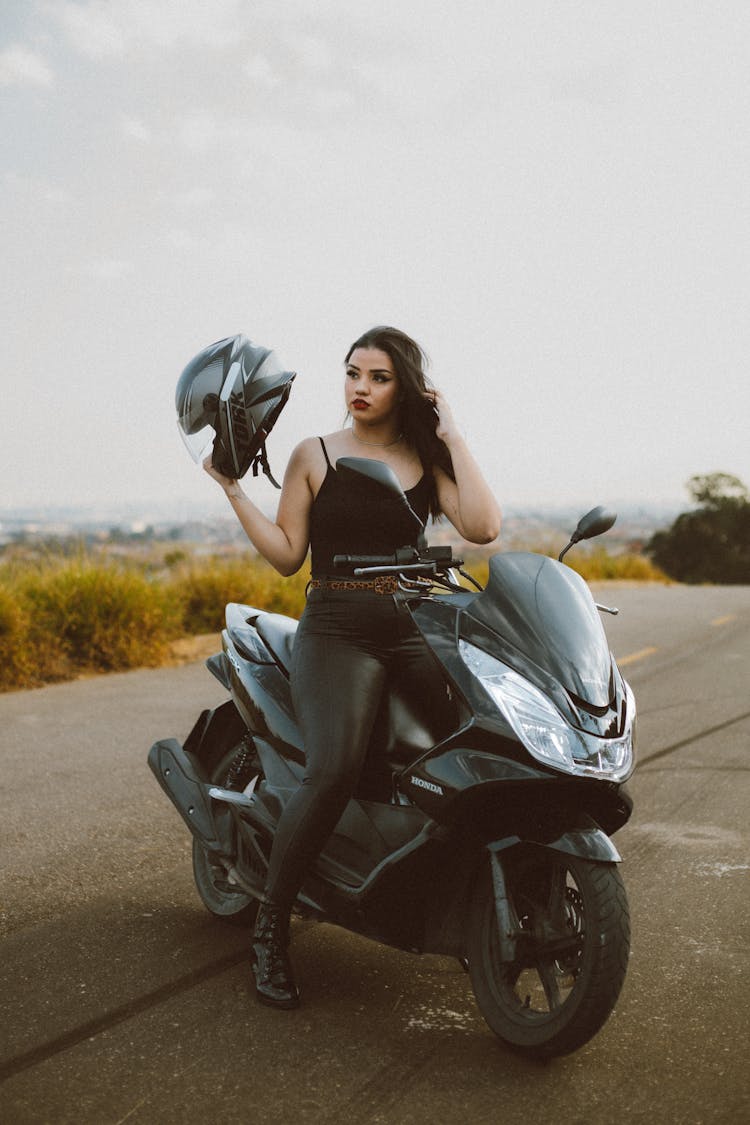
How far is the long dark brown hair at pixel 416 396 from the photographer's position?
4203mm

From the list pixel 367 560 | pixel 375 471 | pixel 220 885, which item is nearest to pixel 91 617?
pixel 220 885

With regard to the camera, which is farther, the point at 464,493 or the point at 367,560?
the point at 464,493

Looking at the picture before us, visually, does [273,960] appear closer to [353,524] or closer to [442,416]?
[353,524]

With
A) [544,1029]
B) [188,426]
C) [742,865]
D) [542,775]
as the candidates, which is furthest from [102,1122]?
[742,865]

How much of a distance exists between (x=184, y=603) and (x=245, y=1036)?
9808 mm

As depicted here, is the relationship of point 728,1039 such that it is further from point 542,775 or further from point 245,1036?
point 245,1036

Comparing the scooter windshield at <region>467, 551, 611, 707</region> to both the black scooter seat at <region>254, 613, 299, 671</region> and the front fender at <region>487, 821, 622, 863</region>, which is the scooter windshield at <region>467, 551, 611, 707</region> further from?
the black scooter seat at <region>254, 613, 299, 671</region>

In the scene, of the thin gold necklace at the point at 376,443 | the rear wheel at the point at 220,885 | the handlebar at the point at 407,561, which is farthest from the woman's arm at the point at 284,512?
the rear wheel at the point at 220,885

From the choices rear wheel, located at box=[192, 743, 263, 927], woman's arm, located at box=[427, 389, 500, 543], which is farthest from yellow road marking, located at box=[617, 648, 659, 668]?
woman's arm, located at box=[427, 389, 500, 543]

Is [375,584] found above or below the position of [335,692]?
above

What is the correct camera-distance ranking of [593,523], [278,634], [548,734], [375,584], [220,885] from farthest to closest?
[220,885] < [278,634] < [375,584] < [593,523] < [548,734]

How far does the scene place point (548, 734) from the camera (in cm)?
328

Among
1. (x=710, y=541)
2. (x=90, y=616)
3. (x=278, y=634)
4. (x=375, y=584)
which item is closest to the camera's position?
(x=375, y=584)

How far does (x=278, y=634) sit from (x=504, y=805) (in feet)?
4.17
